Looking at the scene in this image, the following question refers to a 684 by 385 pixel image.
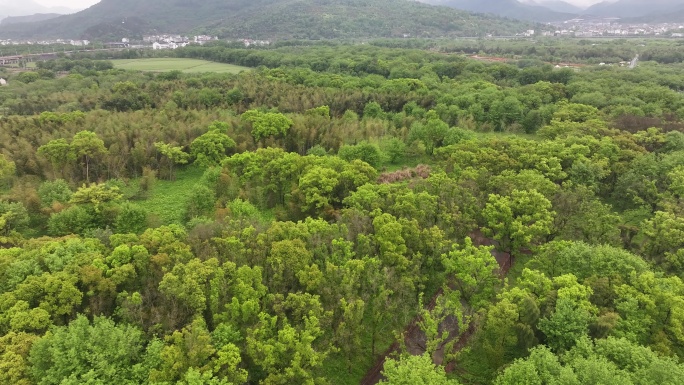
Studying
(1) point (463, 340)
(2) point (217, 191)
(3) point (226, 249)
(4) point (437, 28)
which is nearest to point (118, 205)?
(2) point (217, 191)

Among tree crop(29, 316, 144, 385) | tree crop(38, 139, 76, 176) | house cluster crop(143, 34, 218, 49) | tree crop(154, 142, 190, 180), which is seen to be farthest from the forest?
house cluster crop(143, 34, 218, 49)

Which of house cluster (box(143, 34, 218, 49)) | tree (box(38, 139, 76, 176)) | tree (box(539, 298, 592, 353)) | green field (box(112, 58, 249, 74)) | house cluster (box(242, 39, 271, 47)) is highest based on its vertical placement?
house cluster (box(143, 34, 218, 49))

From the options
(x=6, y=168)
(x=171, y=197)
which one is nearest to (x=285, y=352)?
(x=171, y=197)

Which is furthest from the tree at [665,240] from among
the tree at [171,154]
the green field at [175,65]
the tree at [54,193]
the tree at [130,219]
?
the green field at [175,65]

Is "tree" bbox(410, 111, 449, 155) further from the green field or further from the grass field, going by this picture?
the green field

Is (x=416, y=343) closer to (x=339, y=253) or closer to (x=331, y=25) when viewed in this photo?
(x=339, y=253)

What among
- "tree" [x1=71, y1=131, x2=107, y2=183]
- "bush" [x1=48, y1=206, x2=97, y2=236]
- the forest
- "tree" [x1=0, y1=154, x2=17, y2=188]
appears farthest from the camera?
"tree" [x1=71, y1=131, x2=107, y2=183]
